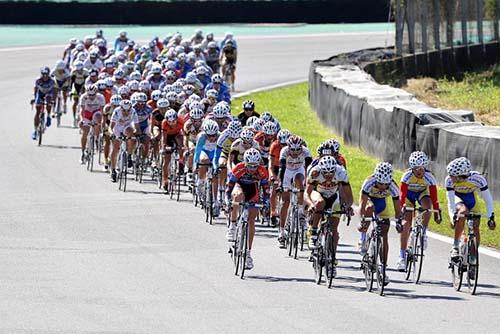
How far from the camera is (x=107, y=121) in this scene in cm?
2709

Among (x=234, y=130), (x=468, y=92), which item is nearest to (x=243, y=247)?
(x=234, y=130)

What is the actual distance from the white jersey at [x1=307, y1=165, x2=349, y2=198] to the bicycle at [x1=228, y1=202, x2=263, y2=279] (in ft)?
2.52

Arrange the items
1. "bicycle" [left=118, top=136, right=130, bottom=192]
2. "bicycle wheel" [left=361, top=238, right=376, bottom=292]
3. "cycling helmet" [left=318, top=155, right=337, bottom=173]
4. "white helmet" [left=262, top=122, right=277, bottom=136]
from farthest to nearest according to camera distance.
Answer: "bicycle" [left=118, top=136, right=130, bottom=192]
"white helmet" [left=262, top=122, right=277, bottom=136]
"cycling helmet" [left=318, top=155, right=337, bottom=173]
"bicycle wheel" [left=361, top=238, right=376, bottom=292]

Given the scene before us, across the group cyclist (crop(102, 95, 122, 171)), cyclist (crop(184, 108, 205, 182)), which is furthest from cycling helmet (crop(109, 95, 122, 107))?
cyclist (crop(184, 108, 205, 182))

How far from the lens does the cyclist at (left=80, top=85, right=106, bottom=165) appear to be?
90.9 ft

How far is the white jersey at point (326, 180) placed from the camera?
54.7ft

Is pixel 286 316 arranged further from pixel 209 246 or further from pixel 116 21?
pixel 116 21

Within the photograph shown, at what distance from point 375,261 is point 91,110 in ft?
43.0

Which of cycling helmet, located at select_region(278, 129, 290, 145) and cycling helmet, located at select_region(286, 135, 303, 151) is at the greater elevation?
cycling helmet, located at select_region(286, 135, 303, 151)

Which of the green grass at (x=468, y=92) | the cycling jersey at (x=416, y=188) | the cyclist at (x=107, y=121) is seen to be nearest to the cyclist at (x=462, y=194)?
the cycling jersey at (x=416, y=188)

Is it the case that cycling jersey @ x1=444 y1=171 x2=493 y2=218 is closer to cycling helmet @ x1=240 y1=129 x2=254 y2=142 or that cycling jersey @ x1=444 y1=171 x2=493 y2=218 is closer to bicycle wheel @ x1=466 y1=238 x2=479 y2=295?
bicycle wheel @ x1=466 y1=238 x2=479 y2=295

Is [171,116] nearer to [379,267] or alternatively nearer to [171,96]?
[171,96]

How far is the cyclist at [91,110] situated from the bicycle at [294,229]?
955 cm

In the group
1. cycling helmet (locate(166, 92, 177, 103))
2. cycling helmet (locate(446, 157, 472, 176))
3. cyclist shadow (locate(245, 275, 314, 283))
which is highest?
cycling helmet (locate(446, 157, 472, 176))
